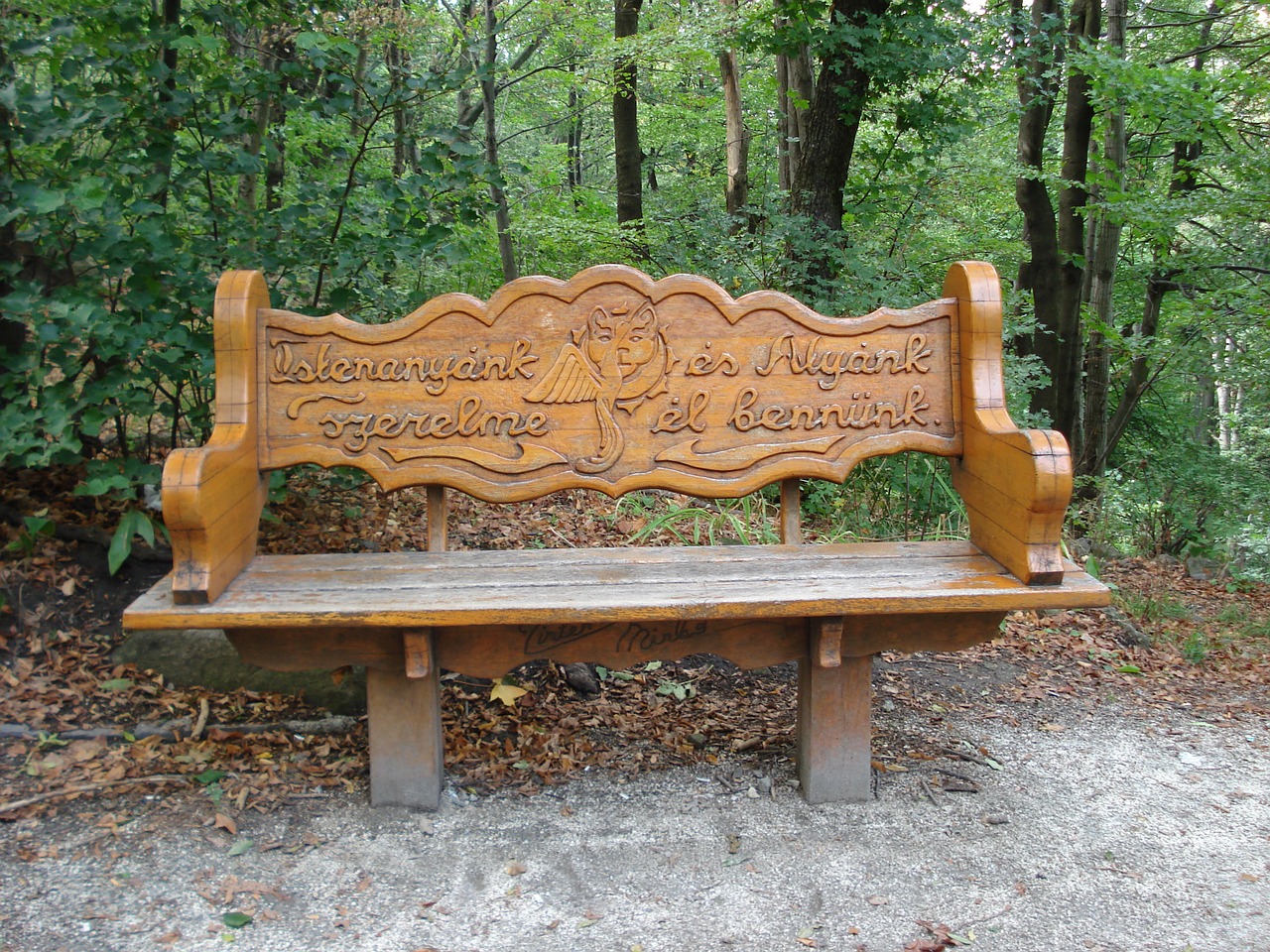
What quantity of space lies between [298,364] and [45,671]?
1489 millimetres

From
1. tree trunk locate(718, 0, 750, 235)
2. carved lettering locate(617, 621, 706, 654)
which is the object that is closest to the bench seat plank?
carved lettering locate(617, 621, 706, 654)

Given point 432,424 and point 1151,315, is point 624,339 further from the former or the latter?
point 1151,315

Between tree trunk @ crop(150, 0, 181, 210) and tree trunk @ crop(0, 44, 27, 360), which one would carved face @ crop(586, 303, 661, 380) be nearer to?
tree trunk @ crop(150, 0, 181, 210)

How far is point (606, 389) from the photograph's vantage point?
9.75 ft

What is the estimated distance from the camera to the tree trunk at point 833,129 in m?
5.72

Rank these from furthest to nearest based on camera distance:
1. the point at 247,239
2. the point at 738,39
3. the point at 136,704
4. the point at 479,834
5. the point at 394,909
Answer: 1. the point at 738,39
2. the point at 247,239
3. the point at 136,704
4. the point at 479,834
5. the point at 394,909

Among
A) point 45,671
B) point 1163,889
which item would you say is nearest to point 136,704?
point 45,671

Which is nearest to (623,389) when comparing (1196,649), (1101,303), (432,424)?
(432,424)

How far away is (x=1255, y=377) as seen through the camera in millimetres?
7758

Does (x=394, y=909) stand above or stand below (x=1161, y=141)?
below

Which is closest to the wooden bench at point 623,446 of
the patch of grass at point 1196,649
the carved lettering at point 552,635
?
the carved lettering at point 552,635

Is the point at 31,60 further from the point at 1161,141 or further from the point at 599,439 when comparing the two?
the point at 1161,141

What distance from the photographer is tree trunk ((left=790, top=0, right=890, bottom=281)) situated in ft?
18.8

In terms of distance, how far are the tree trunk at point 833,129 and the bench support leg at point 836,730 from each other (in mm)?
3412
